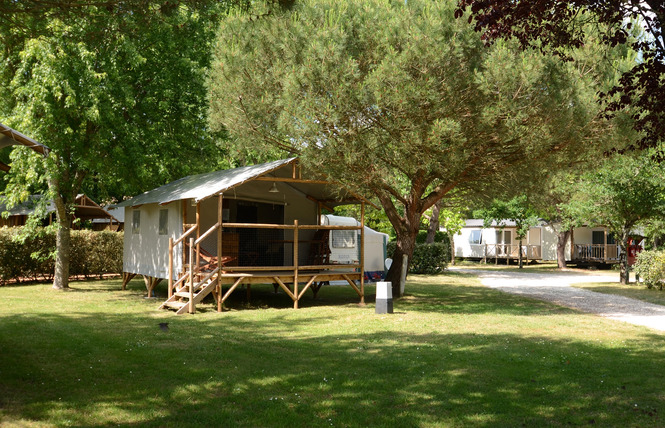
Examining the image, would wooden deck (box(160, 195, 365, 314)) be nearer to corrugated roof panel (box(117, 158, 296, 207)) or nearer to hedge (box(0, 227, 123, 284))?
corrugated roof panel (box(117, 158, 296, 207))

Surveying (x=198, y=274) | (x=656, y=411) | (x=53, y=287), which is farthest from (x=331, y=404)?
(x=53, y=287)

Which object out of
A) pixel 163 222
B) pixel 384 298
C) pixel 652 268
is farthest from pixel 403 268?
pixel 652 268

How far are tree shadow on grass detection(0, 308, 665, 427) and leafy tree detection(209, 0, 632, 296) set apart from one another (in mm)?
4216

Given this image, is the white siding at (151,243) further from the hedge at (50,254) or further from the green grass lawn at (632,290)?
the green grass lawn at (632,290)

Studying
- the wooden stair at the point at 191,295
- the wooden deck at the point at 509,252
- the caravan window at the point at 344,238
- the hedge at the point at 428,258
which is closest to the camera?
the wooden stair at the point at 191,295

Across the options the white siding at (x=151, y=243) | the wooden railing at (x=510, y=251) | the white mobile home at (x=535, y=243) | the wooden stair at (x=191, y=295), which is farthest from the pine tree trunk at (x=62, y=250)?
the wooden railing at (x=510, y=251)

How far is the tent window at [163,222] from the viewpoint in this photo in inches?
594

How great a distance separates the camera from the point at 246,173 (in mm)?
13836

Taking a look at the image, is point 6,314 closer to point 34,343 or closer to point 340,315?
point 34,343

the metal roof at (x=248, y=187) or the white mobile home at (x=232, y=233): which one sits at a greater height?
the metal roof at (x=248, y=187)

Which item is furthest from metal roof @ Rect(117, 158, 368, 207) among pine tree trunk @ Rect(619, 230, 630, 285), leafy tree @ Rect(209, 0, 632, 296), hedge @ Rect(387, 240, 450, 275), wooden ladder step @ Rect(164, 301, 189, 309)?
pine tree trunk @ Rect(619, 230, 630, 285)

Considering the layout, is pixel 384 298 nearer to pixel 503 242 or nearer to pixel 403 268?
pixel 403 268

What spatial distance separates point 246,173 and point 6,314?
5.77 meters

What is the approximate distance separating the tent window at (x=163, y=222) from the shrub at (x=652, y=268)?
48.2 ft
